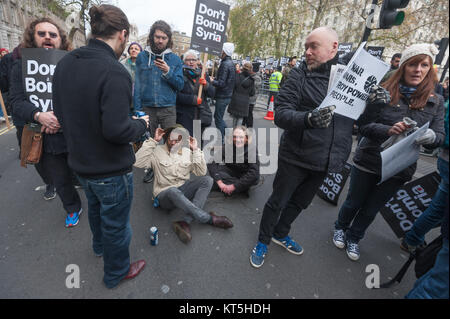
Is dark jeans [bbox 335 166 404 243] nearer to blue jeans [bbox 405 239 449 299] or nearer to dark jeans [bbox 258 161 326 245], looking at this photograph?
dark jeans [bbox 258 161 326 245]

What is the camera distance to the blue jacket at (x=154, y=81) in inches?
125

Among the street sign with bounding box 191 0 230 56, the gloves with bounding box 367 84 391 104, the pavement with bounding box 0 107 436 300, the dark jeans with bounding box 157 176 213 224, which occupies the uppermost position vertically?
the street sign with bounding box 191 0 230 56

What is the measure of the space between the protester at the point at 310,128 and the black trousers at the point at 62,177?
2145 mm

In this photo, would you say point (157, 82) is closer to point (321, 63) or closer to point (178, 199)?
point (178, 199)

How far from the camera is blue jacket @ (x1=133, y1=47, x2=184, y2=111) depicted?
3176mm

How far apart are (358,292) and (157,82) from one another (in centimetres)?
334

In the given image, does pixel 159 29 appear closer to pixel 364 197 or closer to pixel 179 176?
pixel 179 176

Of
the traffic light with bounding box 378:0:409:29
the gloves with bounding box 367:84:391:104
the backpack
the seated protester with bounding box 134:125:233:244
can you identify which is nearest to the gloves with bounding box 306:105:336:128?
the gloves with bounding box 367:84:391:104

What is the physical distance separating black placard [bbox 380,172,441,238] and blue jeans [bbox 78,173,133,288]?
2.97m

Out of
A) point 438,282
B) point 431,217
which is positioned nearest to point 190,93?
point 431,217

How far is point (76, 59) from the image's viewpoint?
130 cm

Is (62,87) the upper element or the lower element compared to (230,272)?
upper

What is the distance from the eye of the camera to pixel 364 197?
2.40 metres

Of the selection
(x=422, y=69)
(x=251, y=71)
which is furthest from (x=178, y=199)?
(x=251, y=71)
